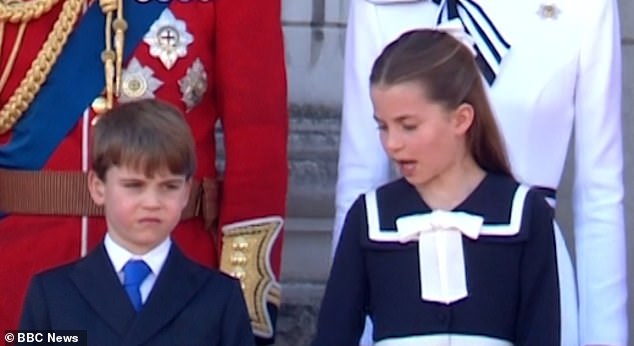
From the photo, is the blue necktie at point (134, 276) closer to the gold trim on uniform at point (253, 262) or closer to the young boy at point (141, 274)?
the young boy at point (141, 274)

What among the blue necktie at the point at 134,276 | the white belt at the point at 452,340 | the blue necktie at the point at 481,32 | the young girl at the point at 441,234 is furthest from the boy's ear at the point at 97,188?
the blue necktie at the point at 481,32

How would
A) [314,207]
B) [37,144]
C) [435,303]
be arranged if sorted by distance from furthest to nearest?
1. [314,207]
2. [37,144]
3. [435,303]

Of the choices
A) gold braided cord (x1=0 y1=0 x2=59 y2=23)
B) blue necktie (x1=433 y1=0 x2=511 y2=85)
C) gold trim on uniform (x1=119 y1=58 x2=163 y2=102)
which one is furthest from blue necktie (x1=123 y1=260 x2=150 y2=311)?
blue necktie (x1=433 y1=0 x2=511 y2=85)

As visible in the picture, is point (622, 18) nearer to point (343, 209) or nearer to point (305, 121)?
point (305, 121)

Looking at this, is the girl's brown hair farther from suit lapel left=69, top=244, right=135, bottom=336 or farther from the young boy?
suit lapel left=69, top=244, right=135, bottom=336

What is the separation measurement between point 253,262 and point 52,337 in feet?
1.47

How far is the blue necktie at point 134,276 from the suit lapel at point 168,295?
2 cm

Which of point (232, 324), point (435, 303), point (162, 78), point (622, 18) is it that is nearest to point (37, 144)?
point (162, 78)

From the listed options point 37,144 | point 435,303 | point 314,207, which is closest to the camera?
point 435,303

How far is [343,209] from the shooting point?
3.73m

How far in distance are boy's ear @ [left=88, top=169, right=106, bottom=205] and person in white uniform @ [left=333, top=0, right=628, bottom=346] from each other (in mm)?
440

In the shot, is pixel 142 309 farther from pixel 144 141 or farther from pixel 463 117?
pixel 463 117

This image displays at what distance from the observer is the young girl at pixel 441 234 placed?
3.40 metres

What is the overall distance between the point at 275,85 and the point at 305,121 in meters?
1.21
